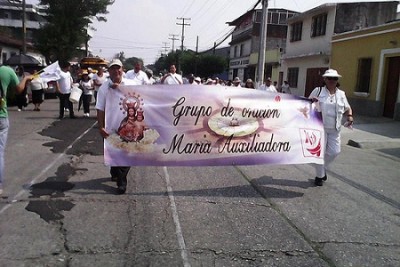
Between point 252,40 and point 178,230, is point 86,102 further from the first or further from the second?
point 252,40

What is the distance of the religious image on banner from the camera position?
574 centimetres

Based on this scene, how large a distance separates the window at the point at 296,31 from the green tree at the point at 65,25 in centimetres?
1635

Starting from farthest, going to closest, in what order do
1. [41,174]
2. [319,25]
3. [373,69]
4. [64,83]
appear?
[319,25], [373,69], [64,83], [41,174]

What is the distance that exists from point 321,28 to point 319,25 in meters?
0.48

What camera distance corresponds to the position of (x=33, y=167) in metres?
7.11

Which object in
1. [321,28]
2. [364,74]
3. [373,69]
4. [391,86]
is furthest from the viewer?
[321,28]

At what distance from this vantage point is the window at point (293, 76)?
32.6 m

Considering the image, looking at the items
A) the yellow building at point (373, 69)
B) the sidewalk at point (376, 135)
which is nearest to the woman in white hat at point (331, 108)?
the sidewalk at point (376, 135)

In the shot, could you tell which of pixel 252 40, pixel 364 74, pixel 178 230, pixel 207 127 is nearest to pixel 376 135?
pixel 364 74

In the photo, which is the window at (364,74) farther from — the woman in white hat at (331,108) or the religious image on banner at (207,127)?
the religious image on banner at (207,127)

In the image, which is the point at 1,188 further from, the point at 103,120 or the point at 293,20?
the point at 293,20

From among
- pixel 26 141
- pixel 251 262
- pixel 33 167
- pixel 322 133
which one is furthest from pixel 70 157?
pixel 251 262

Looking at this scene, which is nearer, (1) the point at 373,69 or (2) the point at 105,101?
(2) the point at 105,101

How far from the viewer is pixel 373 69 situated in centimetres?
1958
